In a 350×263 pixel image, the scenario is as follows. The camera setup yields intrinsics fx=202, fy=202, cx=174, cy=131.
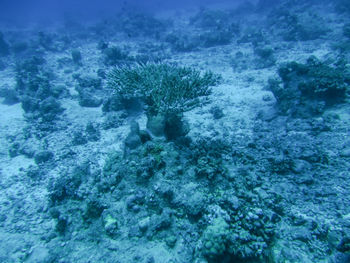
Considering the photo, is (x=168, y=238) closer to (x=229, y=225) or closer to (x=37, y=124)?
(x=229, y=225)

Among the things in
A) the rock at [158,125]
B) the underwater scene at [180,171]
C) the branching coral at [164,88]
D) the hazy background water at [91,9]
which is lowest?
the underwater scene at [180,171]

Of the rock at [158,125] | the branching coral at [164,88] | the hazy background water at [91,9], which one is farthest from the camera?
the hazy background water at [91,9]

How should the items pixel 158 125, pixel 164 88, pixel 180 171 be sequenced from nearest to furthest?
pixel 180 171 < pixel 164 88 < pixel 158 125

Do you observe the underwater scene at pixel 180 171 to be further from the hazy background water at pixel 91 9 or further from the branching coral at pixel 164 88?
the hazy background water at pixel 91 9

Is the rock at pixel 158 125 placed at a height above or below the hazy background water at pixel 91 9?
below

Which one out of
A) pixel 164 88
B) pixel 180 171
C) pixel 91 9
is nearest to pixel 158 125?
pixel 164 88

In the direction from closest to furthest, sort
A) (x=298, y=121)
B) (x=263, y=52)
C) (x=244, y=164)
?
1. (x=244, y=164)
2. (x=298, y=121)
3. (x=263, y=52)

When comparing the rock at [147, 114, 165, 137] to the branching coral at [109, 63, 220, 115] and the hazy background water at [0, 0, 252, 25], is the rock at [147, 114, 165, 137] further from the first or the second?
the hazy background water at [0, 0, 252, 25]

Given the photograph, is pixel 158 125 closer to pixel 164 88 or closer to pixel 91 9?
pixel 164 88

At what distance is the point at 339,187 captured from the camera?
4.05 meters

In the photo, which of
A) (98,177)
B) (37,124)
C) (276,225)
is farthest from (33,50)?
(276,225)

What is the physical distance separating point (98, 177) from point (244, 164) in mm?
3604

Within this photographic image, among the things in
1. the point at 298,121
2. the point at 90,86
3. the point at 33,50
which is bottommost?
the point at 298,121

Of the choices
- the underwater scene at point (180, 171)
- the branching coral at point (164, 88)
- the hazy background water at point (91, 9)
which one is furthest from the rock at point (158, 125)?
the hazy background water at point (91, 9)
